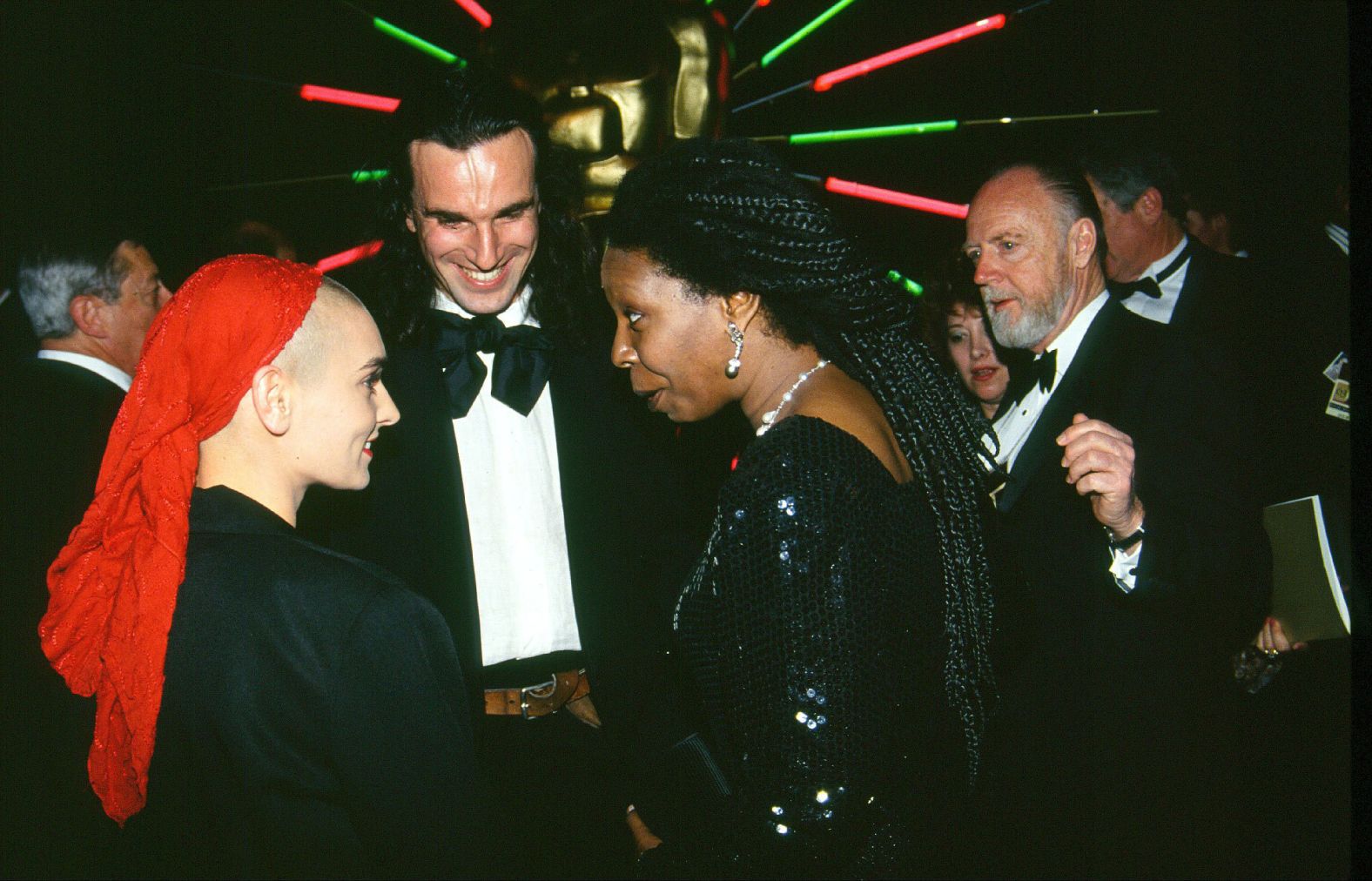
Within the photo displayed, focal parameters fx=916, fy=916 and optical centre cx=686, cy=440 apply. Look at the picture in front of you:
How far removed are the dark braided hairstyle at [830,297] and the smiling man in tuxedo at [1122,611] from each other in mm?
325

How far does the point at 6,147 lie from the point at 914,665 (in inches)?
178

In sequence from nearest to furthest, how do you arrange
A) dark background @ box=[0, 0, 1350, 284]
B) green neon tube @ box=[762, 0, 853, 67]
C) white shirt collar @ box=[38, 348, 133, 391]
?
white shirt collar @ box=[38, 348, 133, 391] < green neon tube @ box=[762, 0, 853, 67] < dark background @ box=[0, 0, 1350, 284]

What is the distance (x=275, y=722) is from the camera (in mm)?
1362

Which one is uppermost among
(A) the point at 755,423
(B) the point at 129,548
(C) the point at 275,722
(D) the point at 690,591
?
(A) the point at 755,423

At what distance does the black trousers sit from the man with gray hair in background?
1048mm

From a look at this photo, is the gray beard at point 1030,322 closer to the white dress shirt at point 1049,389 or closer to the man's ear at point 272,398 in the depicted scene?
the white dress shirt at point 1049,389

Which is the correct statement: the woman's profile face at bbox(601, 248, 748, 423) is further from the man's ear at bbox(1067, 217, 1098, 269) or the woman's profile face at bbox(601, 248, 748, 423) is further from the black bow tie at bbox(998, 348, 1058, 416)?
the man's ear at bbox(1067, 217, 1098, 269)

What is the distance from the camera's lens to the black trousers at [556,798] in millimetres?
2326

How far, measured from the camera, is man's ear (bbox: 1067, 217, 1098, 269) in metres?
2.51

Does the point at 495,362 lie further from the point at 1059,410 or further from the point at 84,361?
the point at 84,361

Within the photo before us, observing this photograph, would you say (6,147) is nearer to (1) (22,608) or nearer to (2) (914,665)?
(1) (22,608)

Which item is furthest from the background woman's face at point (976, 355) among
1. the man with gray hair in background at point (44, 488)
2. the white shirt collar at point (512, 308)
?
the man with gray hair in background at point (44, 488)

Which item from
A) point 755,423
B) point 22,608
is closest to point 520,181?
point 755,423

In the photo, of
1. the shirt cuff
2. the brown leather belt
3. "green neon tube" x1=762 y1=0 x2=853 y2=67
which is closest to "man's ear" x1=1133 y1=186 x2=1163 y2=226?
"green neon tube" x1=762 y1=0 x2=853 y2=67
